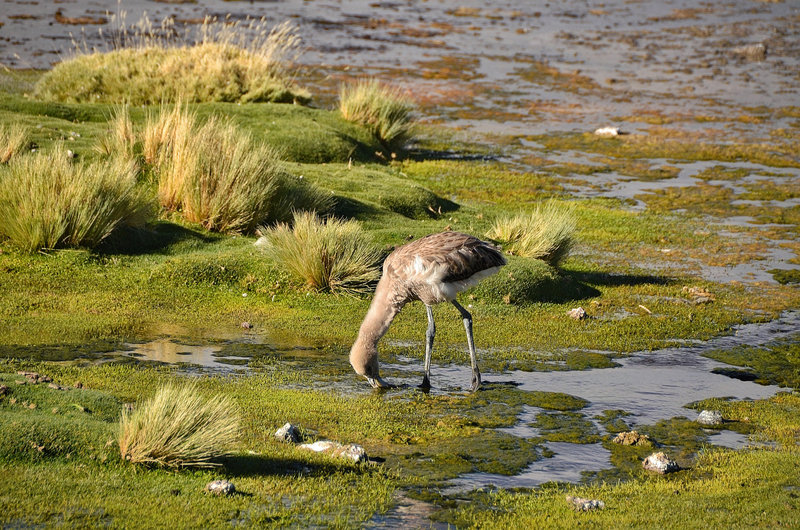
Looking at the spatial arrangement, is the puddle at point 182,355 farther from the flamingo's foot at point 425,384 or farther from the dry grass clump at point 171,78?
the dry grass clump at point 171,78

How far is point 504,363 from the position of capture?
1298cm

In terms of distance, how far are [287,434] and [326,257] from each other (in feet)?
20.2

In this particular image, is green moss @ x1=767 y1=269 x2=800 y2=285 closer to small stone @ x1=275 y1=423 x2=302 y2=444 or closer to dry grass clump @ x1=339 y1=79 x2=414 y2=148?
dry grass clump @ x1=339 y1=79 x2=414 y2=148

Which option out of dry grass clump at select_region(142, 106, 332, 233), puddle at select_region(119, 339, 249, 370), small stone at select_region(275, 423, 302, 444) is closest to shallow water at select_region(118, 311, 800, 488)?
puddle at select_region(119, 339, 249, 370)

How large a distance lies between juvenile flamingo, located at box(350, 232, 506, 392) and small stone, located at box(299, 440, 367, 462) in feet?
5.32

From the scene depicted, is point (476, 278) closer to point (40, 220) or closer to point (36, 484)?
point (36, 484)

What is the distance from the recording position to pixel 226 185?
17219 mm

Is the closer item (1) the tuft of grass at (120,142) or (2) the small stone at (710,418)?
(2) the small stone at (710,418)

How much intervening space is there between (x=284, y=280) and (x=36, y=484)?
7848 millimetres

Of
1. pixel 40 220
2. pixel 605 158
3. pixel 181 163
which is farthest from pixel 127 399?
pixel 605 158

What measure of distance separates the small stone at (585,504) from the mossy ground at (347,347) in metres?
0.11

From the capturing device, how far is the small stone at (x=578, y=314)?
15.2m

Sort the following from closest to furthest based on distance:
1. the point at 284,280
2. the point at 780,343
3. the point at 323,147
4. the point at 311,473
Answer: the point at 311,473 < the point at 780,343 < the point at 284,280 < the point at 323,147

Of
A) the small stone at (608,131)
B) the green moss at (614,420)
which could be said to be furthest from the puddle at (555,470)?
the small stone at (608,131)
